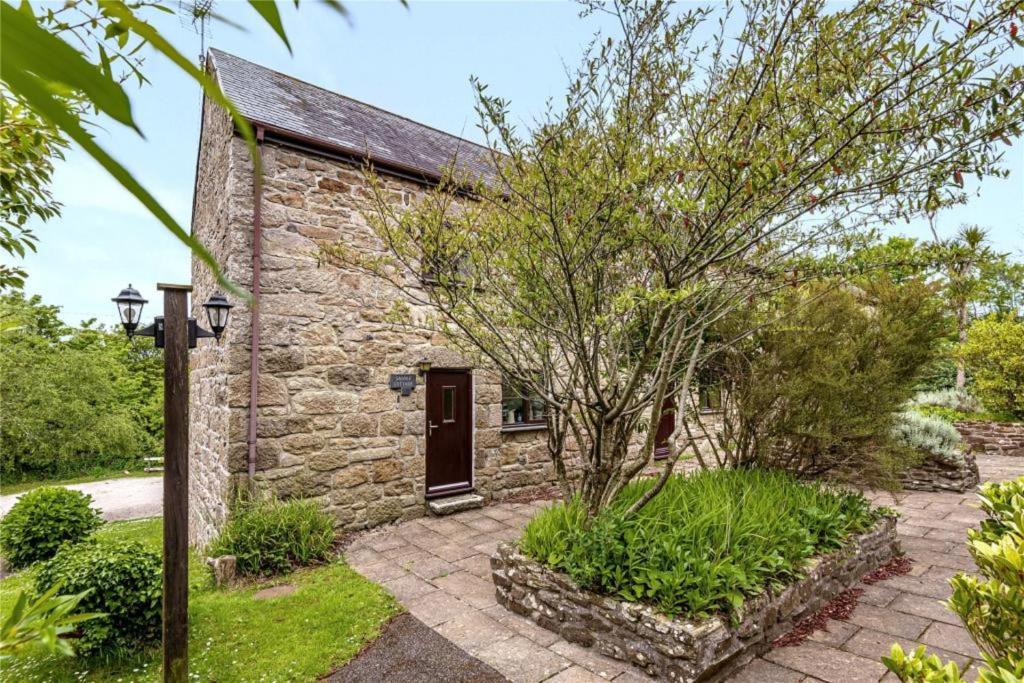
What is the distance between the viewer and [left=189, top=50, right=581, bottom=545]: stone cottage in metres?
4.99

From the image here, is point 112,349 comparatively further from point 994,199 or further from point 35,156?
point 994,199

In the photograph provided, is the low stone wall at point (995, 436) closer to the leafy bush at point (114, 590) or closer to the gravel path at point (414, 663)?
the gravel path at point (414, 663)

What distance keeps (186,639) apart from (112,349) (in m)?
16.2

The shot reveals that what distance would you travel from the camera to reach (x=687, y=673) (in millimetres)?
2734

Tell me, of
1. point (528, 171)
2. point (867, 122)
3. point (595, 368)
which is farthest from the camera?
point (595, 368)

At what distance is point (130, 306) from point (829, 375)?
6.16 m

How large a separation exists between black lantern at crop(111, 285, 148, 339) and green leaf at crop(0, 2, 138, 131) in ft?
16.6

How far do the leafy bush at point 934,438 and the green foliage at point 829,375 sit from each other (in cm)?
231

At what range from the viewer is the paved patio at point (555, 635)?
2967 mm

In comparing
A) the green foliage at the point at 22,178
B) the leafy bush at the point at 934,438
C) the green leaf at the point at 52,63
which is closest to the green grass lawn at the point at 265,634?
the green foliage at the point at 22,178

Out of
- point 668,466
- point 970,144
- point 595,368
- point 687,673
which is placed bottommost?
point 687,673

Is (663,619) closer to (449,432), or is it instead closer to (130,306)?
(449,432)

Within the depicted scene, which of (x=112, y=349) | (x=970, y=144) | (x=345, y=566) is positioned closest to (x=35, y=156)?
(x=345, y=566)

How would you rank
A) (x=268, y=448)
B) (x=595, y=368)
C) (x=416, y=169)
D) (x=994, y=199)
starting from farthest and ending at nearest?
(x=416, y=169) → (x=268, y=448) → (x=595, y=368) → (x=994, y=199)
